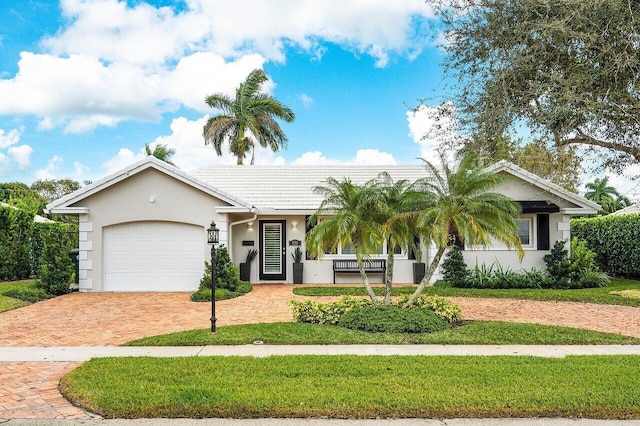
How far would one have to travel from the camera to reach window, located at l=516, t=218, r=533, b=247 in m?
15.8

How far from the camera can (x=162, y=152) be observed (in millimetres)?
30016

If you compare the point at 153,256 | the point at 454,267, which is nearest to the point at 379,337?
the point at 454,267

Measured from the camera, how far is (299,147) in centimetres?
2942

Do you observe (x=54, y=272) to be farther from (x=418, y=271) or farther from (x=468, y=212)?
(x=468, y=212)

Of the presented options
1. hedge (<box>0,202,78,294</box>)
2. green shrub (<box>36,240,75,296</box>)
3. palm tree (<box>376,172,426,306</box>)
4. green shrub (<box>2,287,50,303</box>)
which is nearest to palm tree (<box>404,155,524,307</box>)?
palm tree (<box>376,172,426,306</box>)

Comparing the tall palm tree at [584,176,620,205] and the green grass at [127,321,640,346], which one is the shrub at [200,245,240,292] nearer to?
the green grass at [127,321,640,346]

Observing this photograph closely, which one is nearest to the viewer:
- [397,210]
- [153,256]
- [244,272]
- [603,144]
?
[397,210]

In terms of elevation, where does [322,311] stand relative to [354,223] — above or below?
below

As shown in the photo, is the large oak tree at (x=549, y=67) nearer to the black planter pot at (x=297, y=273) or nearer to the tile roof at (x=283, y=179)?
the tile roof at (x=283, y=179)

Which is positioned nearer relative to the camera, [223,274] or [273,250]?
[223,274]

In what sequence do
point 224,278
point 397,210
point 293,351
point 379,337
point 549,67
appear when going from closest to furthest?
point 293,351, point 379,337, point 397,210, point 549,67, point 224,278

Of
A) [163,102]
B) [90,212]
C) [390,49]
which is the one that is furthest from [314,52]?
[90,212]

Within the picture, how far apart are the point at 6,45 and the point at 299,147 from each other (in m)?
17.3

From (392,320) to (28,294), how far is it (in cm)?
1035
